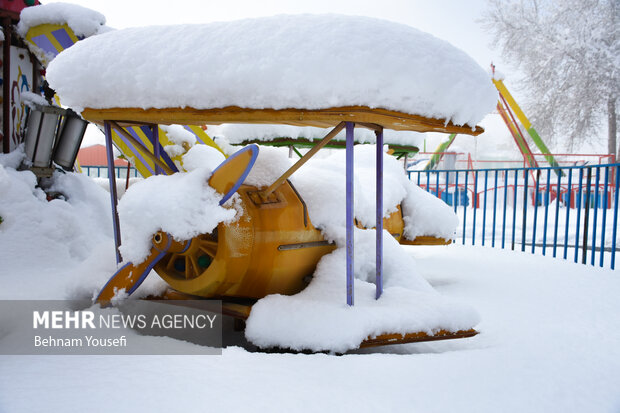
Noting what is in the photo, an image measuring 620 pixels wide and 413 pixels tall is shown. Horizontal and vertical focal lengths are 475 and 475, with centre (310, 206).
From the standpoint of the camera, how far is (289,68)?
1873mm

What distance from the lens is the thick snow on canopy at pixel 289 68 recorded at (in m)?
1.86

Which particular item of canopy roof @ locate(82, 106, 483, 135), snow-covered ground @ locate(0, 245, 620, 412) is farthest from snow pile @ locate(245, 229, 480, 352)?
canopy roof @ locate(82, 106, 483, 135)

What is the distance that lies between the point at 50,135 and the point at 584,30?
1894 cm

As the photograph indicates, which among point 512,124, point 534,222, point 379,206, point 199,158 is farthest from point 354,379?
point 512,124

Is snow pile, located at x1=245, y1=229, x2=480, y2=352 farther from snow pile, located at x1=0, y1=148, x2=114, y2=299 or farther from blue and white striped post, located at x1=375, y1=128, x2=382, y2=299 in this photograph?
snow pile, located at x1=0, y1=148, x2=114, y2=299

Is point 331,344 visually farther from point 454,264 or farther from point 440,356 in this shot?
point 454,264

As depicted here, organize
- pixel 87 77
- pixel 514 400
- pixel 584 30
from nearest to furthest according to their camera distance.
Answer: pixel 514 400
pixel 87 77
pixel 584 30

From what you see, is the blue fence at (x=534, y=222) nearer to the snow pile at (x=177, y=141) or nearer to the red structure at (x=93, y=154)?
the snow pile at (x=177, y=141)

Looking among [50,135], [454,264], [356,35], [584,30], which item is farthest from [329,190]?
[584,30]

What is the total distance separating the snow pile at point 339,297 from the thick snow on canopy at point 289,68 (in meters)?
0.66

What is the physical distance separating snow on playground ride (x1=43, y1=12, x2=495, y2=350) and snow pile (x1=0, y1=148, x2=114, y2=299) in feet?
1.97

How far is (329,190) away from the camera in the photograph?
268 centimetres

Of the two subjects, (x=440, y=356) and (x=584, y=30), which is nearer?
(x=440, y=356)

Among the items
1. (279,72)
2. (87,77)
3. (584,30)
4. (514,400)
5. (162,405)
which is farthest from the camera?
(584,30)
